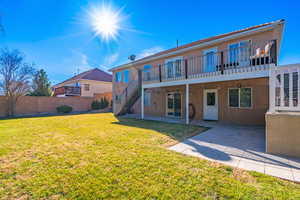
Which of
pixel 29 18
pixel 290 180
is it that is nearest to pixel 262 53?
pixel 290 180

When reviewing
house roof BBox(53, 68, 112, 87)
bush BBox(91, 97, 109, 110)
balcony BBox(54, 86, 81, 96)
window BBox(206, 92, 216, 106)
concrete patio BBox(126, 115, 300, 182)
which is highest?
house roof BBox(53, 68, 112, 87)

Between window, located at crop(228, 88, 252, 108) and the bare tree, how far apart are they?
19.1 meters

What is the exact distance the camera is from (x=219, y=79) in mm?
6785

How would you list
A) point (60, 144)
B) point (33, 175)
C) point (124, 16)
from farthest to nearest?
point (124, 16)
point (60, 144)
point (33, 175)

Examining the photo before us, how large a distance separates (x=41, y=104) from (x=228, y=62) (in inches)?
734

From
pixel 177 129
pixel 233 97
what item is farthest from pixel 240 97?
pixel 177 129

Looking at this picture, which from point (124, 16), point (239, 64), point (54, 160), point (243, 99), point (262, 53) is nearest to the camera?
point (54, 160)

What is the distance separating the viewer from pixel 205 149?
4.09 metres

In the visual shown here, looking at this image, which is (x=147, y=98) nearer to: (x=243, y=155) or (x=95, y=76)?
(x=243, y=155)

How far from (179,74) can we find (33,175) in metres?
9.36

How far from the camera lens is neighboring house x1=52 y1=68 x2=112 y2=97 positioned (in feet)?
67.1

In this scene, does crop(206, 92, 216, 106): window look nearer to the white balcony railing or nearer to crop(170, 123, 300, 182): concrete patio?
crop(170, 123, 300, 182): concrete patio

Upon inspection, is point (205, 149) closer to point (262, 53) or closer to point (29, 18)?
point (262, 53)

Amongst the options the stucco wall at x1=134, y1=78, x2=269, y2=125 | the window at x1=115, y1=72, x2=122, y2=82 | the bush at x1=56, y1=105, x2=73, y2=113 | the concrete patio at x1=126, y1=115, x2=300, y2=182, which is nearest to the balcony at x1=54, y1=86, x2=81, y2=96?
the bush at x1=56, y1=105, x2=73, y2=113
